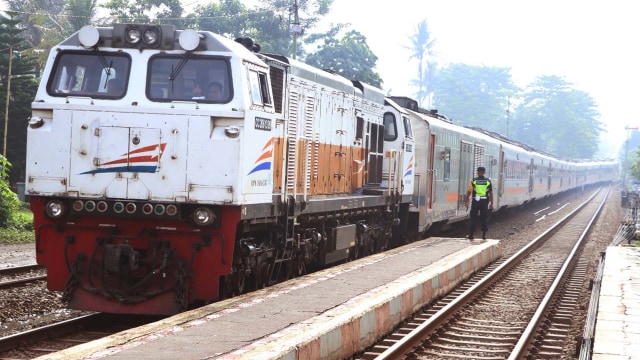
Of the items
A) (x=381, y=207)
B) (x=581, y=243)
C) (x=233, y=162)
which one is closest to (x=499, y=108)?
(x=581, y=243)

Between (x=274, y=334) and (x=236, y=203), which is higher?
(x=236, y=203)

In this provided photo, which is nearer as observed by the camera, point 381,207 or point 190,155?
point 190,155

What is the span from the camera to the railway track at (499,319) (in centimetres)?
987

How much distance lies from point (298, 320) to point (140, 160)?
106 inches

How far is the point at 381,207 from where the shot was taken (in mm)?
18375

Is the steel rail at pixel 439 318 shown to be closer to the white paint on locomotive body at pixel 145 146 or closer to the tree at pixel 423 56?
the white paint on locomotive body at pixel 145 146

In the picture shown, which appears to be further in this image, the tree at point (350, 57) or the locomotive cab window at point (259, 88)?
the tree at point (350, 57)

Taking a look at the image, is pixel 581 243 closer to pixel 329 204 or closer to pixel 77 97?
pixel 329 204

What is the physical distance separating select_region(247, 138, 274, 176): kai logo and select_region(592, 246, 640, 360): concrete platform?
14.2 feet

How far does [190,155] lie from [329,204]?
4.62 metres

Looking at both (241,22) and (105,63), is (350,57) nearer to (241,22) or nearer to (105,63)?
(241,22)

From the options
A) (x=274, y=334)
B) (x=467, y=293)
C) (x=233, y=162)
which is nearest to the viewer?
(x=274, y=334)

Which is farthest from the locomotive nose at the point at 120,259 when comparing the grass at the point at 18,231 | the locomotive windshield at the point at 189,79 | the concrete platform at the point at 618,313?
the grass at the point at 18,231

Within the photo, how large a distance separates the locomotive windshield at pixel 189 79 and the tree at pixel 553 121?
125594 mm
